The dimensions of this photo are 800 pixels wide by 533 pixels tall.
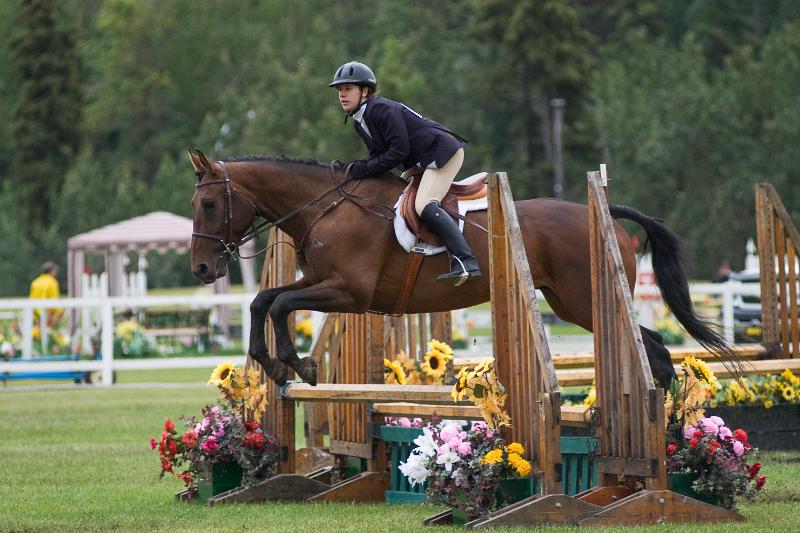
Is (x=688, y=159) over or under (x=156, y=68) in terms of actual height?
under

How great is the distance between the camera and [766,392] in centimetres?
1029

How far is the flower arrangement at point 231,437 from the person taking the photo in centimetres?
833

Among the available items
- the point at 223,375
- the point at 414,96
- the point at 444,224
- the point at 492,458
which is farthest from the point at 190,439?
the point at 414,96

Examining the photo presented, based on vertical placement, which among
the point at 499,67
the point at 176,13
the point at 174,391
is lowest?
the point at 174,391

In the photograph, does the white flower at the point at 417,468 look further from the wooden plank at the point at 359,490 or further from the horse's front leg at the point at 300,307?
the wooden plank at the point at 359,490

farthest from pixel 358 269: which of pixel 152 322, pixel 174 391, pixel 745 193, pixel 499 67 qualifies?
pixel 499 67

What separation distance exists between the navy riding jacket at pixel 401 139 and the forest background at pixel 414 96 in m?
31.8

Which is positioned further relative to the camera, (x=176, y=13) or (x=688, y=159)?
(x=176, y=13)

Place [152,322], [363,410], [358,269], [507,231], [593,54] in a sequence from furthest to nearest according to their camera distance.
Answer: [593,54], [152,322], [363,410], [358,269], [507,231]

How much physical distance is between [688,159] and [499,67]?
1187 cm

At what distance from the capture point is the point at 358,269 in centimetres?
772

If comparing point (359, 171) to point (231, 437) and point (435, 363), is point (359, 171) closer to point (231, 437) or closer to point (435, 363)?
point (435, 363)

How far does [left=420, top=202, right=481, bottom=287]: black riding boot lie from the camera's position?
24.9 feet

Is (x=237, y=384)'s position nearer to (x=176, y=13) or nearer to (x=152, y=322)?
(x=152, y=322)
